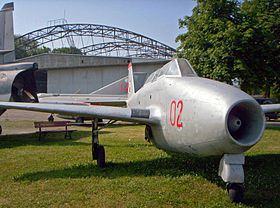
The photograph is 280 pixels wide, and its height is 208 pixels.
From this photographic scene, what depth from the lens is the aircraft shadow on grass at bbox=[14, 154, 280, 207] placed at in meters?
4.21

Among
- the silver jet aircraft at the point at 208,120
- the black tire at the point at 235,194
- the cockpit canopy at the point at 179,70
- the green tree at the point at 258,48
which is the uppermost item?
the green tree at the point at 258,48

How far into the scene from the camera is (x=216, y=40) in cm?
1362

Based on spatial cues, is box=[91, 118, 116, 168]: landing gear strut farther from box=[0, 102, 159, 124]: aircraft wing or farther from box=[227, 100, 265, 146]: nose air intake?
box=[227, 100, 265, 146]: nose air intake

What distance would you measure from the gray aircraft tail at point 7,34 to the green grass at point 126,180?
5.70 meters

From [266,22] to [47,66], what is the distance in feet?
99.8

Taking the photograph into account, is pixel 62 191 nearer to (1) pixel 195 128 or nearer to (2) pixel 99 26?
(1) pixel 195 128

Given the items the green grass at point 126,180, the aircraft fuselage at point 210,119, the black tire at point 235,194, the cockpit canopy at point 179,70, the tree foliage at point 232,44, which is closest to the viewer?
the aircraft fuselage at point 210,119

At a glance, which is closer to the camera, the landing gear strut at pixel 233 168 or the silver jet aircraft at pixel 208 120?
the silver jet aircraft at pixel 208 120

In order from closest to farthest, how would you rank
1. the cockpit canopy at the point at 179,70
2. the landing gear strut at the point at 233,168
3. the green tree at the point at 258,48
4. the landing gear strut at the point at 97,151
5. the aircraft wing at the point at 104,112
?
the landing gear strut at the point at 233,168 → the aircraft wing at the point at 104,112 → the cockpit canopy at the point at 179,70 → the landing gear strut at the point at 97,151 → the green tree at the point at 258,48

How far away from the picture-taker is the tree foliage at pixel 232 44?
13070 millimetres

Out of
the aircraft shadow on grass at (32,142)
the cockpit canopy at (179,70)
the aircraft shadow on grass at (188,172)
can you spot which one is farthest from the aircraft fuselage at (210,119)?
the aircraft shadow on grass at (32,142)

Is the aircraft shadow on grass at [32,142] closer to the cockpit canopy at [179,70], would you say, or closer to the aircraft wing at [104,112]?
the aircraft wing at [104,112]

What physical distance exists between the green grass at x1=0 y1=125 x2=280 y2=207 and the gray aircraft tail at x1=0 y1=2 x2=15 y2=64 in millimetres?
5698

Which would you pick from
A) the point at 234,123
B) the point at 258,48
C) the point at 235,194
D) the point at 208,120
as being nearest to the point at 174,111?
the point at 208,120
